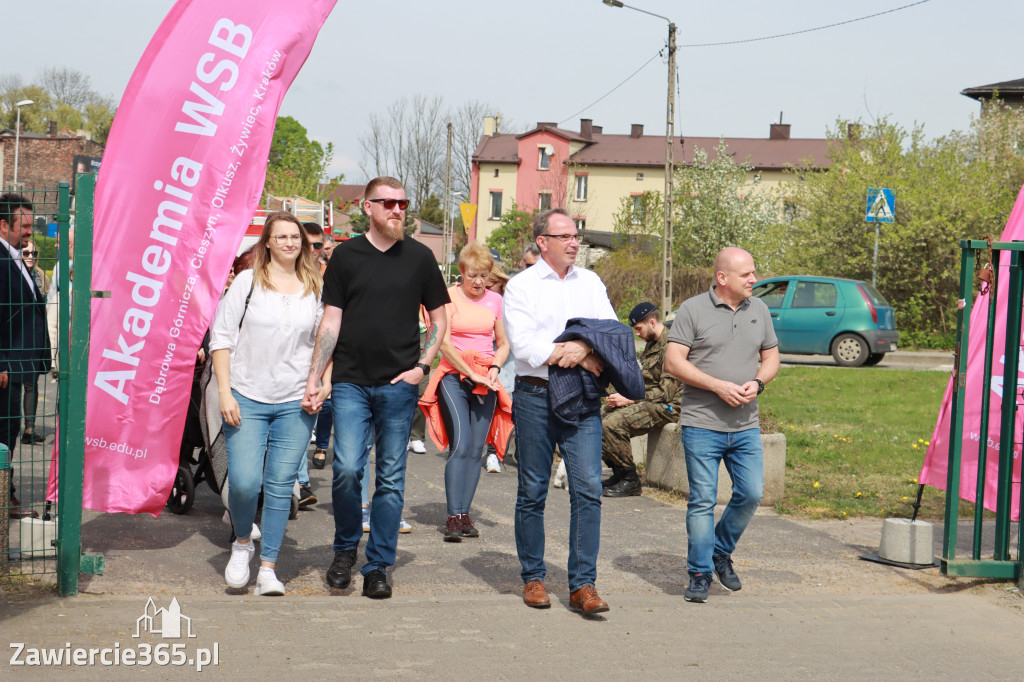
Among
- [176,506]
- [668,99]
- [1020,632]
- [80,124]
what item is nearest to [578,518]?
[1020,632]

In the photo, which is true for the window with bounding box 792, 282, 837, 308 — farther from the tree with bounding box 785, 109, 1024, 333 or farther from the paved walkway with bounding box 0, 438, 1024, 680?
the paved walkway with bounding box 0, 438, 1024, 680

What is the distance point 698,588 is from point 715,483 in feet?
1.95

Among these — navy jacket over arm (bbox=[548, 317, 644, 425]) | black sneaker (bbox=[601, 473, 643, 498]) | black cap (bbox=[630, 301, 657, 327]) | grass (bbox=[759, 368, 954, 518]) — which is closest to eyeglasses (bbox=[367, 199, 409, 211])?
navy jacket over arm (bbox=[548, 317, 644, 425])

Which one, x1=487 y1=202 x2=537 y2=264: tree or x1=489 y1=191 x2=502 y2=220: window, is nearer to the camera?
x1=487 y1=202 x2=537 y2=264: tree

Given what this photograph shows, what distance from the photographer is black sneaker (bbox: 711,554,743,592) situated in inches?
234

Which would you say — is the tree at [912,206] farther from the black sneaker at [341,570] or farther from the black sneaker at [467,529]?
the black sneaker at [341,570]

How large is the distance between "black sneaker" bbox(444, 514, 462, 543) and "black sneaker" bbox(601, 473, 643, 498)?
206 centimetres

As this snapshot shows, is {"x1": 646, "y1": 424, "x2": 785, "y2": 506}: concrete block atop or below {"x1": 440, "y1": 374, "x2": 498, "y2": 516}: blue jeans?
below

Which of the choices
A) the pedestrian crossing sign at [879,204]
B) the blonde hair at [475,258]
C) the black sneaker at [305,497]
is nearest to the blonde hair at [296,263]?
the blonde hair at [475,258]

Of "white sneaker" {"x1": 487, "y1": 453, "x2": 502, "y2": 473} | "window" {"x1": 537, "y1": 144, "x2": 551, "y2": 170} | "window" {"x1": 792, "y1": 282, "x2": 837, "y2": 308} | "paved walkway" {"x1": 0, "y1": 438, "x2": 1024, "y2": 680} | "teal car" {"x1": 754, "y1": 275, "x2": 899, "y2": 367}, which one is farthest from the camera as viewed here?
"window" {"x1": 537, "y1": 144, "x2": 551, "y2": 170}

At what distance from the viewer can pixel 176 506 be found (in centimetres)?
732

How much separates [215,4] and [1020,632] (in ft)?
18.1

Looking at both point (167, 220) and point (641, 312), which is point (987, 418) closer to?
point (641, 312)

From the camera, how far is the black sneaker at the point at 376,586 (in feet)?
18.0
